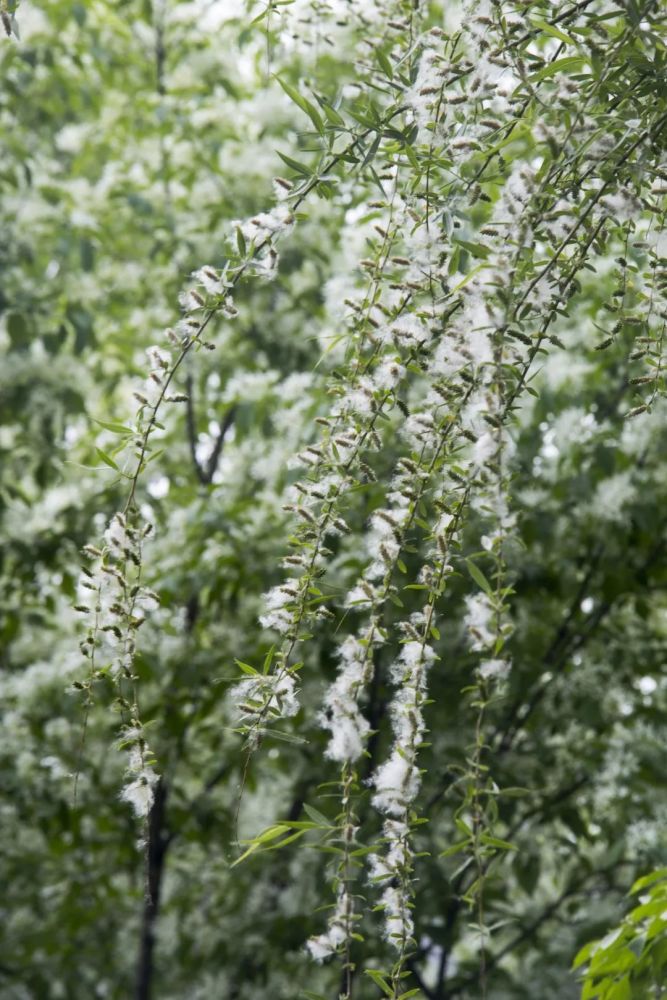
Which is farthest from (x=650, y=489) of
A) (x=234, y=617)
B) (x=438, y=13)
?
(x=438, y=13)

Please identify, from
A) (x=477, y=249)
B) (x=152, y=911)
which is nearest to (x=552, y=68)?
(x=477, y=249)

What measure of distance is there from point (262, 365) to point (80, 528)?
2.55 feet

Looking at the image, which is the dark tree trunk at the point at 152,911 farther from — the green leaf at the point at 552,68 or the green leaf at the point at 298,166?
the green leaf at the point at 552,68

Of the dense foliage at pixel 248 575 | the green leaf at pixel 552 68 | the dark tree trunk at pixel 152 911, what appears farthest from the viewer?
the dark tree trunk at pixel 152 911

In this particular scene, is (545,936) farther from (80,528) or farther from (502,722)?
(80,528)

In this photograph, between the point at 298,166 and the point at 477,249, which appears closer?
the point at 477,249

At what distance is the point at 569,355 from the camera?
2943 mm

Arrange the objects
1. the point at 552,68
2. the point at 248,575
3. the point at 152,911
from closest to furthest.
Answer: the point at 552,68
the point at 248,575
the point at 152,911

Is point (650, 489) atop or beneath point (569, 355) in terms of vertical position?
beneath

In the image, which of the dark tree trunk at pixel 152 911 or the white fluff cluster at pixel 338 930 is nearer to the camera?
the white fluff cluster at pixel 338 930

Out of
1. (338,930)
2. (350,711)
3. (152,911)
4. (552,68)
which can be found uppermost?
(152,911)

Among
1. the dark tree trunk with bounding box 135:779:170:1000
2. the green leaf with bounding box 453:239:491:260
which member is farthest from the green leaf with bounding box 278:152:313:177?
the dark tree trunk with bounding box 135:779:170:1000

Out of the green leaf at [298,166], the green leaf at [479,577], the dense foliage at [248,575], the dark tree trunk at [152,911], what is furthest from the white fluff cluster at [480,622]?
the dark tree trunk at [152,911]

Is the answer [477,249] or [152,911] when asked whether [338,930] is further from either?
[152,911]
